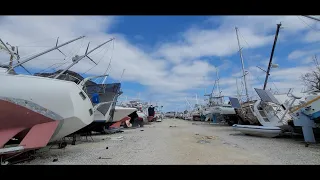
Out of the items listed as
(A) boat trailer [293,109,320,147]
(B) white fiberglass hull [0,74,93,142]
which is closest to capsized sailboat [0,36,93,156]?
(B) white fiberglass hull [0,74,93,142]

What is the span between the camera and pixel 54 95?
19.8 feet

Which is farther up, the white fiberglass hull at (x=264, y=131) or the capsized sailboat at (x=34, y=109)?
the capsized sailboat at (x=34, y=109)

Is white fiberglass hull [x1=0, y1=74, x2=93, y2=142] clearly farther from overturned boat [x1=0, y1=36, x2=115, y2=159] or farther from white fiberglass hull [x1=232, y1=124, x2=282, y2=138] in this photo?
white fiberglass hull [x1=232, y1=124, x2=282, y2=138]

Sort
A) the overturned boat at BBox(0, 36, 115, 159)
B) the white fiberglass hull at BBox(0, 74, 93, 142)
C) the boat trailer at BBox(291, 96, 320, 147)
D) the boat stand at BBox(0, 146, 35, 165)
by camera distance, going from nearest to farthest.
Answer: the boat stand at BBox(0, 146, 35, 165), the overturned boat at BBox(0, 36, 115, 159), the white fiberglass hull at BBox(0, 74, 93, 142), the boat trailer at BBox(291, 96, 320, 147)

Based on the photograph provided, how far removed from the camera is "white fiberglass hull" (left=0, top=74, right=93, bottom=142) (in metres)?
5.48

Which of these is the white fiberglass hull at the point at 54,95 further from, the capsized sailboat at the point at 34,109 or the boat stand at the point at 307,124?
the boat stand at the point at 307,124

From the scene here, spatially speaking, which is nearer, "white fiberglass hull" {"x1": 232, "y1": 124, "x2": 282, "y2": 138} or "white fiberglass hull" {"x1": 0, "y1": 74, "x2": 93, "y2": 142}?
"white fiberglass hull" {"x1": 0, "y1": 74, "x2": 93, "y2": 142}

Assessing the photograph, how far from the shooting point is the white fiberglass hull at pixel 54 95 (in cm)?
548

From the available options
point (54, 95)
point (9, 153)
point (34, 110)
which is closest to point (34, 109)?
point (34, 110)

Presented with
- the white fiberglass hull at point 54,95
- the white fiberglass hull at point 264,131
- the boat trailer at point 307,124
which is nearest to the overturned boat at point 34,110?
the white fiberglass hull at point 54,95

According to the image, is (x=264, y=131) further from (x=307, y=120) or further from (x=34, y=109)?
(x=34, y=109)

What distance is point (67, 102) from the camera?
245 inches
